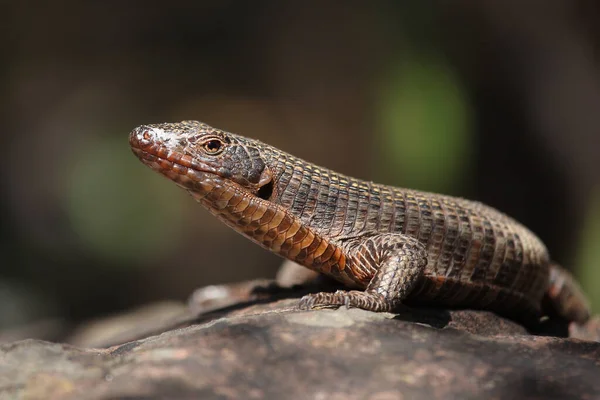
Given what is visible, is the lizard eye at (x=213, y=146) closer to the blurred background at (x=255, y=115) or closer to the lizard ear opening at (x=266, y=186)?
the lizard ear opening at (x=266, y=186)

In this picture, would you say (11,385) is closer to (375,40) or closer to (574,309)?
(574,309)

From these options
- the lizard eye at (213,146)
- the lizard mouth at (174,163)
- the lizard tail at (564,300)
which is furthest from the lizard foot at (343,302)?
the lizard tail at (564,300)

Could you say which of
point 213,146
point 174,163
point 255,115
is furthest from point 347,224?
point 255,115

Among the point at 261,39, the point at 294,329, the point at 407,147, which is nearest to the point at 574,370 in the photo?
the point at 294,329

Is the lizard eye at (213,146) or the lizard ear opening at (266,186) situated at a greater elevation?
the lizard eye at (213,146)

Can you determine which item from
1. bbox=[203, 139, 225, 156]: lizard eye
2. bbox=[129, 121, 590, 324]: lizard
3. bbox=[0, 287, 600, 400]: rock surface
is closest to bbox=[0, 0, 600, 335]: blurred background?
bbox=[129, 121, 590, 324]: lizard

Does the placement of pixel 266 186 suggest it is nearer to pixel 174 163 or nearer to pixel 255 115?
pixel 174 163
